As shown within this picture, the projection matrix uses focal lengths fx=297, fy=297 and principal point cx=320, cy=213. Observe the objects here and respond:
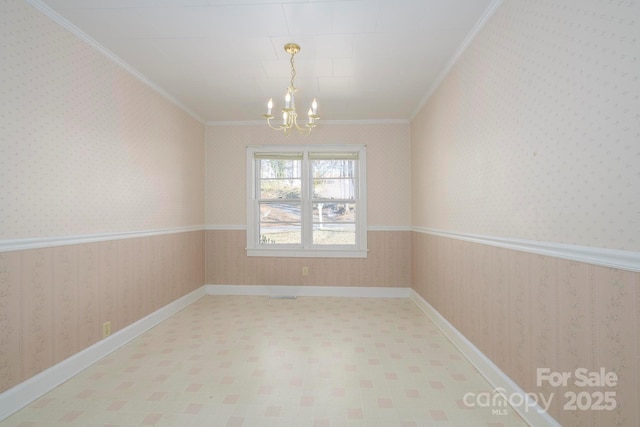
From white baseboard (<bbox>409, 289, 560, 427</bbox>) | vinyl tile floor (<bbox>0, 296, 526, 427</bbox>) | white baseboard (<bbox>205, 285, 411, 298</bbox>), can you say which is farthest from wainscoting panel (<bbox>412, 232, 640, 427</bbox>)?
white baseboard (<bbox>205, 285, 411, 298</bbox>)

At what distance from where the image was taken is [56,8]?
2076 millimetres

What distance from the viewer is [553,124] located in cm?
152

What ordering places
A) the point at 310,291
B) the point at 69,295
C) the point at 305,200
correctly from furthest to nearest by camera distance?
the point at 305,200 < the point at 310,291 < the point at 69,295

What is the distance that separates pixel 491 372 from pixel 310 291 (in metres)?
2.74

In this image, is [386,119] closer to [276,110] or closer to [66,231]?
[276,110]

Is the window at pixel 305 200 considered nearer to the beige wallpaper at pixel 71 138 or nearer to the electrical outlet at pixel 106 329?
the beige wallpaper at pixel 71 138

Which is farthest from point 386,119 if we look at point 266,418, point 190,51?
point 266,418

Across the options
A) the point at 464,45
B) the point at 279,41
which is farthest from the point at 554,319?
the point at 279,41

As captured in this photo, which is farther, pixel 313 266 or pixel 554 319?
pixel 313 266

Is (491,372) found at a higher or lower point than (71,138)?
lower

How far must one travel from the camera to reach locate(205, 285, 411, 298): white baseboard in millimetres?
4445

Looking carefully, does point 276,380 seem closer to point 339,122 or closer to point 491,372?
point 491,372

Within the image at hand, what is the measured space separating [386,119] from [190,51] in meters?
2.80

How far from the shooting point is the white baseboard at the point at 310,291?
4445 mm
